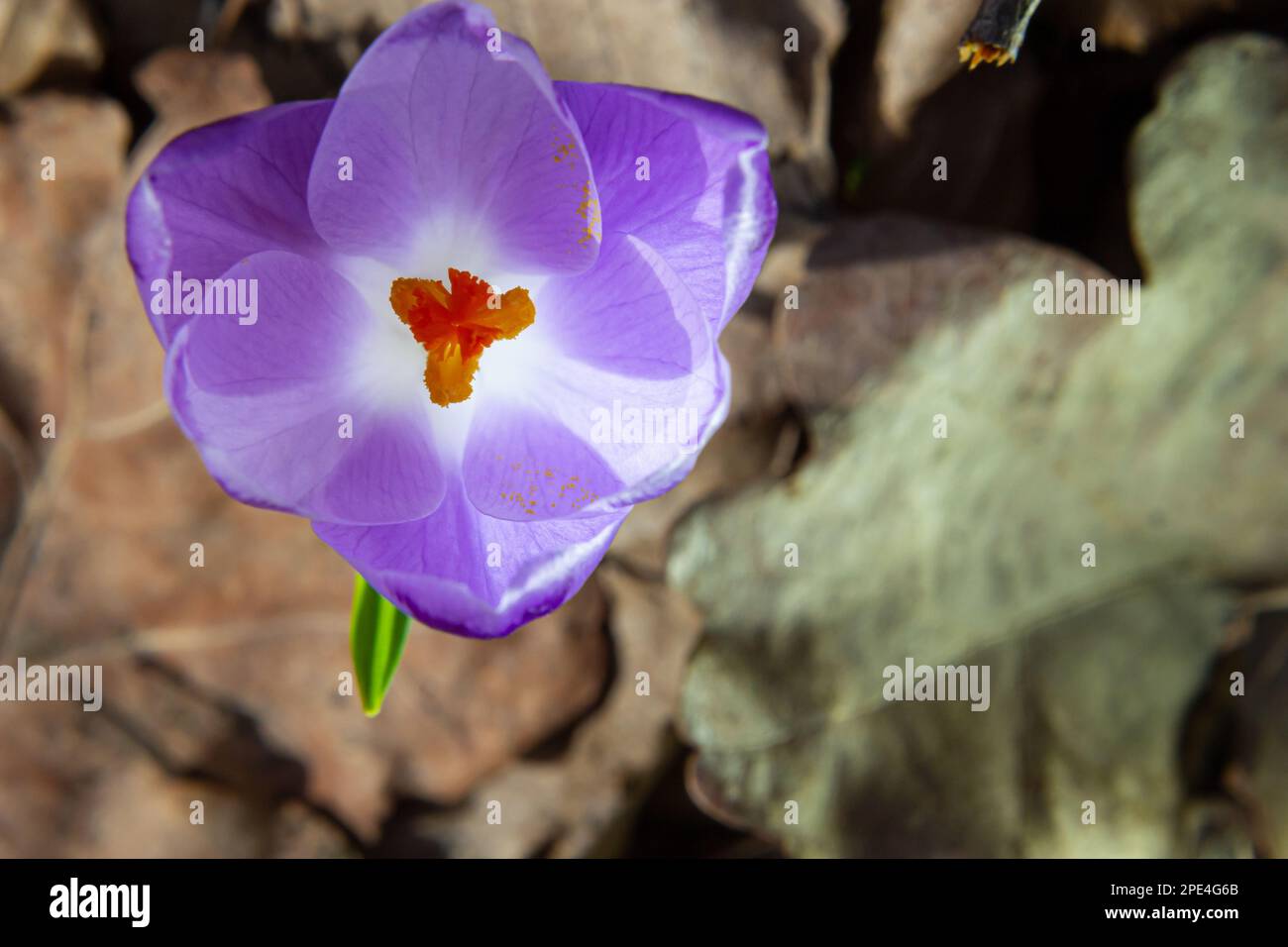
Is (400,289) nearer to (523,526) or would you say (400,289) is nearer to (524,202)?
(524,202)

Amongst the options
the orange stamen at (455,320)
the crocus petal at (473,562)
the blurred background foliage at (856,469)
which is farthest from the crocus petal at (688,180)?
the blurred background foliage at (856,469)

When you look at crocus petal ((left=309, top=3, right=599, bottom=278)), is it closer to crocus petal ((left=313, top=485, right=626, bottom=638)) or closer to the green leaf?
crocus petal ((left=313, top=485, right=626, bottom=638))

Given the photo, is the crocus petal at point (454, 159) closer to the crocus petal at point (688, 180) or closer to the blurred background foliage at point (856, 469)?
the crocus petal at point (688, 180)

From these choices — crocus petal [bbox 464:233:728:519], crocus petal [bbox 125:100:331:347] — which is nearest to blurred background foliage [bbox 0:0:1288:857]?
crocus petal [bbox 464:233:728:519]

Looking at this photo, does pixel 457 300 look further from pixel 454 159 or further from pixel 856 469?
pixel 856 469

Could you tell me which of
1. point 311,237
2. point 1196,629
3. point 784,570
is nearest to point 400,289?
point 311,237

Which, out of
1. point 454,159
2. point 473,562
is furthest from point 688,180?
point 473,562
